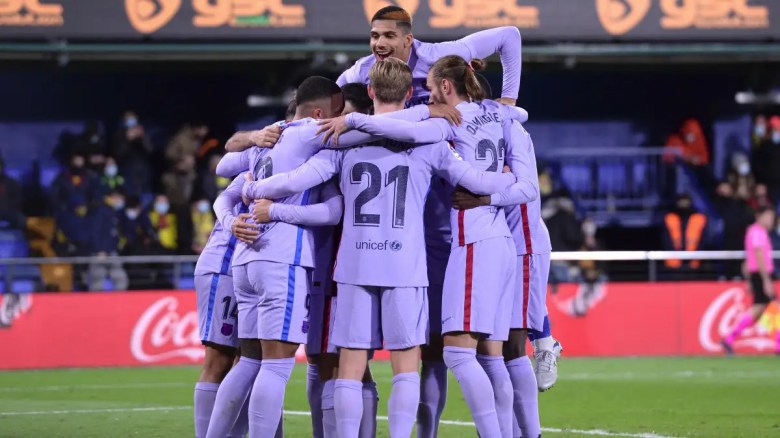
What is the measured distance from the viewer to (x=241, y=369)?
7059 millimetres

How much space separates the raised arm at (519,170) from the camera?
721 centimetres

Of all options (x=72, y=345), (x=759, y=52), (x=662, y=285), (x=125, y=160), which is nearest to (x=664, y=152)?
(x=759, y=52)

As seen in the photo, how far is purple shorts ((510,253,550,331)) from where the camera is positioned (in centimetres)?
754

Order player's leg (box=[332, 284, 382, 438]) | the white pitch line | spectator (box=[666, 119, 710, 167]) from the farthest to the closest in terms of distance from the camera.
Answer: spectator (box=[666, 119, 710, 167]) < the white pitch line < player's leg (box=[332, 284, 382, 438])

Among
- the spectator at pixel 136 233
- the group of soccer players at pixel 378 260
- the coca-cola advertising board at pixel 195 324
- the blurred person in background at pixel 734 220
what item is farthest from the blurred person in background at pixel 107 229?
the group of soccer players at pixel 378 260

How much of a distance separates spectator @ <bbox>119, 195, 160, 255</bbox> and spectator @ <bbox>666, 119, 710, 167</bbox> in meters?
8.95


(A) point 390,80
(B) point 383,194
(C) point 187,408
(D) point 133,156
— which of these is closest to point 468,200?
(B) point 383,194

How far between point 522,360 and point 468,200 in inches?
40.8

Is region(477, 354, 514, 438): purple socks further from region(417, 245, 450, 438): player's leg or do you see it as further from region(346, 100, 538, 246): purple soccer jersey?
region(346, 100, 538, 246): purple soccer jersey

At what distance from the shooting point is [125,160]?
19.1 m

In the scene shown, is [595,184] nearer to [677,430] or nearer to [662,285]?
[662,285]

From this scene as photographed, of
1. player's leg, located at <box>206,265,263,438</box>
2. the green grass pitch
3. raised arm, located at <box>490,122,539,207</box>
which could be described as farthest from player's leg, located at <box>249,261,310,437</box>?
the green grass pitch

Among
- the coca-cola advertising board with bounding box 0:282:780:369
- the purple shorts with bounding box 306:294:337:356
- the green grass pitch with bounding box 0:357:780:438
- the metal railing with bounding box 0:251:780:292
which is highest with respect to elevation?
the metal railing with bounding box 0:251:780:292

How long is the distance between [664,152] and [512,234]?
1460 cm
